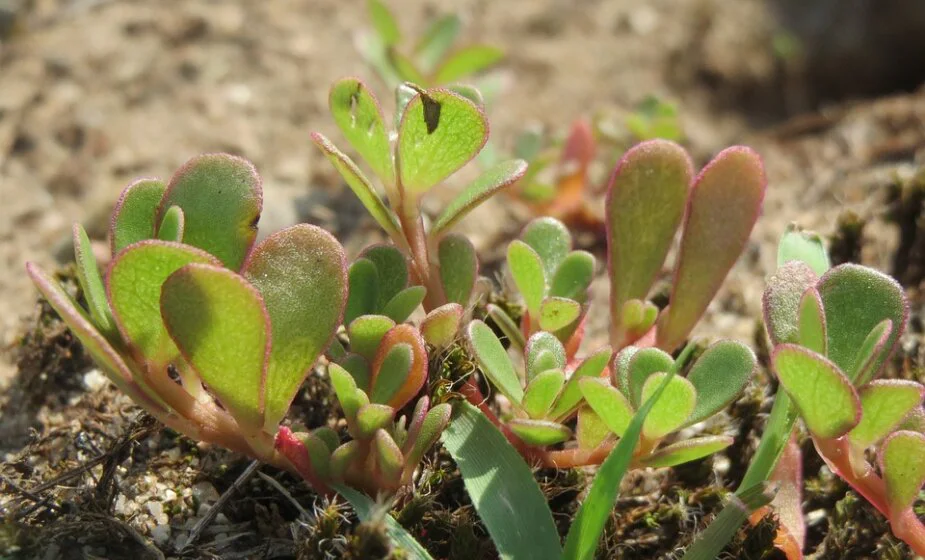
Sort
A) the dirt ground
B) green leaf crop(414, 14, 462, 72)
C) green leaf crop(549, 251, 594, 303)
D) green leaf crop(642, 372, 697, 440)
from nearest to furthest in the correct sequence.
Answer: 1. green leaf crop(642, 372, 697, 440)
2. green leaf crop(549, 251, 594, 303)
3. the dirt ground
4. green leaf crop(414, 14, 462, 72)

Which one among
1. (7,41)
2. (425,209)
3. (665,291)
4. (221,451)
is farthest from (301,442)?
(7,41)

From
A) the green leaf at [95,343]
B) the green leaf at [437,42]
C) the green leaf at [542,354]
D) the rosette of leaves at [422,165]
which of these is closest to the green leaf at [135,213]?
the green leaf at [95,343]

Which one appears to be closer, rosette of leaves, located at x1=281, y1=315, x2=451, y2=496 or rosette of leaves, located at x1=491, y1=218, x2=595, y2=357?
rosette of leaves, located at x1=281, y1=315, x2=451, y2=496

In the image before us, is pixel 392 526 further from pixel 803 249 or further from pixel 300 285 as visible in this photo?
pixel 803 249

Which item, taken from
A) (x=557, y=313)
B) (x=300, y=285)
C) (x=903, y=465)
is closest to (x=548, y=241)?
(x=557, y=313)

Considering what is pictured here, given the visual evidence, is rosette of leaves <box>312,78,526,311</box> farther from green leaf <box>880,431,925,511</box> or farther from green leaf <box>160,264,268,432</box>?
green leaf <box>880,431,925,511</box>

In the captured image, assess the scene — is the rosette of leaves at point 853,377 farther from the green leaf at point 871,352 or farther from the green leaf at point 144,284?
the green leaf at point 144,284

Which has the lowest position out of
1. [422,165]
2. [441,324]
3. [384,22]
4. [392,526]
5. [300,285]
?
[392,526]

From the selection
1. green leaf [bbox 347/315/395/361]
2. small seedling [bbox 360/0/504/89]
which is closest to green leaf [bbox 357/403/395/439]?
green leaf [bbox 347/315/395/361]
